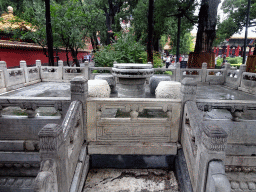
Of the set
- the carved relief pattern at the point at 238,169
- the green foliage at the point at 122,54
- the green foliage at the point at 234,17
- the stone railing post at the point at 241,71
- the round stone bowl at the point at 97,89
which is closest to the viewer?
the carved relief pattern at the point at 238,169

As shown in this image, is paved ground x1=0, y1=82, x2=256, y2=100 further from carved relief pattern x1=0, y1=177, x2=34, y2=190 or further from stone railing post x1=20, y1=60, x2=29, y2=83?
carved relief pattern x1=0, y1=177, x2=34, y2=190

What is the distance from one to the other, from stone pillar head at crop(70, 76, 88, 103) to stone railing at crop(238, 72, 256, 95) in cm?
812

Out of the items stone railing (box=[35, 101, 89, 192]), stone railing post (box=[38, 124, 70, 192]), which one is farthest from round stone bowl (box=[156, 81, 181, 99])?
stone railing post (box=[38, 124, 70, 192])

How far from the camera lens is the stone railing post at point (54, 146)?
2062mm

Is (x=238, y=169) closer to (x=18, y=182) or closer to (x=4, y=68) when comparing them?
(x=18, y=182)

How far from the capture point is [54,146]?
2098 mm

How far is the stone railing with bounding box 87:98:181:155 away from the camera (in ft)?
10.9

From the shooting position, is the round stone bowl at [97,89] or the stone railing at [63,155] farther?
the round stone bowl at [97,89]

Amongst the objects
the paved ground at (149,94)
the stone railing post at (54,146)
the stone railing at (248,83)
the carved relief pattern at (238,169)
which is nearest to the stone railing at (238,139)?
the carved relief pattern at (238,169)

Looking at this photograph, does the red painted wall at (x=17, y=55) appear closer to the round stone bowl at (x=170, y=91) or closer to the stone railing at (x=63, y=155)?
the stone railing at (x=63, y=155)

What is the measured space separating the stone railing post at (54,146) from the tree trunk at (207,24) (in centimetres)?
1246

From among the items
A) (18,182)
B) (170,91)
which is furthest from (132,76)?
(18,182)

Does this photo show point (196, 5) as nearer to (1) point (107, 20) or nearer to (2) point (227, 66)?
(2) point (227, 66)

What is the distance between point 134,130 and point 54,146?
1.64 metres
